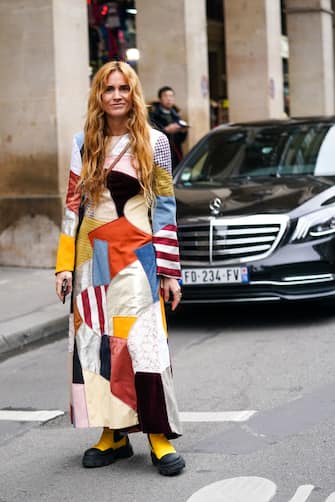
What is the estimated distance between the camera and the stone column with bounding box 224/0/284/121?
20.5 m

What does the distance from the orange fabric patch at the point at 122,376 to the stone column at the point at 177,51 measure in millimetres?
12250

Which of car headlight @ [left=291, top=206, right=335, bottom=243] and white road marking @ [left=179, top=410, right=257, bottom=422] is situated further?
car headlight @ [left=291, top=206, right=335, bottom=243]

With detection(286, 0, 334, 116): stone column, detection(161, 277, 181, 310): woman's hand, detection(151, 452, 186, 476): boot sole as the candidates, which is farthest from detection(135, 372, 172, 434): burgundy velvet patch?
detection(286, 0, 334, 116): stone column

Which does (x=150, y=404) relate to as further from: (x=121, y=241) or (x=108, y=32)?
(x=108, y=32)

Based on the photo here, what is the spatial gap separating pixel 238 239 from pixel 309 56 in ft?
54.3

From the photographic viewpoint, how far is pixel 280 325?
920 centimetres

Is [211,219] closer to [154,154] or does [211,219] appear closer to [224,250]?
[224,250]

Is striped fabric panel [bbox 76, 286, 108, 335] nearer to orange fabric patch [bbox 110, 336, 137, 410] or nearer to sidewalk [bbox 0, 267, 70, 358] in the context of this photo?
orange fabric patch [bbox 110, 336, 137, 410]

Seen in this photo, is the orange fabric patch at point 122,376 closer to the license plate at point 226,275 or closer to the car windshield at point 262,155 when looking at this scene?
the license plate at point 226,275

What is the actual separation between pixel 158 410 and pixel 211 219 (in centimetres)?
410

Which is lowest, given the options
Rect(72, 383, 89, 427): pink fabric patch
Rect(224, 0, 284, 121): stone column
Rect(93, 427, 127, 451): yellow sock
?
Rect(93, 427, 127, 451): yellow sock

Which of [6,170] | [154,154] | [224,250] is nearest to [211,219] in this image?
[224,250]

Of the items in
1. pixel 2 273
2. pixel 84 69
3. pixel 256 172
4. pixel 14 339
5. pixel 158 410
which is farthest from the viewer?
pixel 84 69

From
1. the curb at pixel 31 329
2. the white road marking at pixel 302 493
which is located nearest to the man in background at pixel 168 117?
the curb at pixel 31 329
